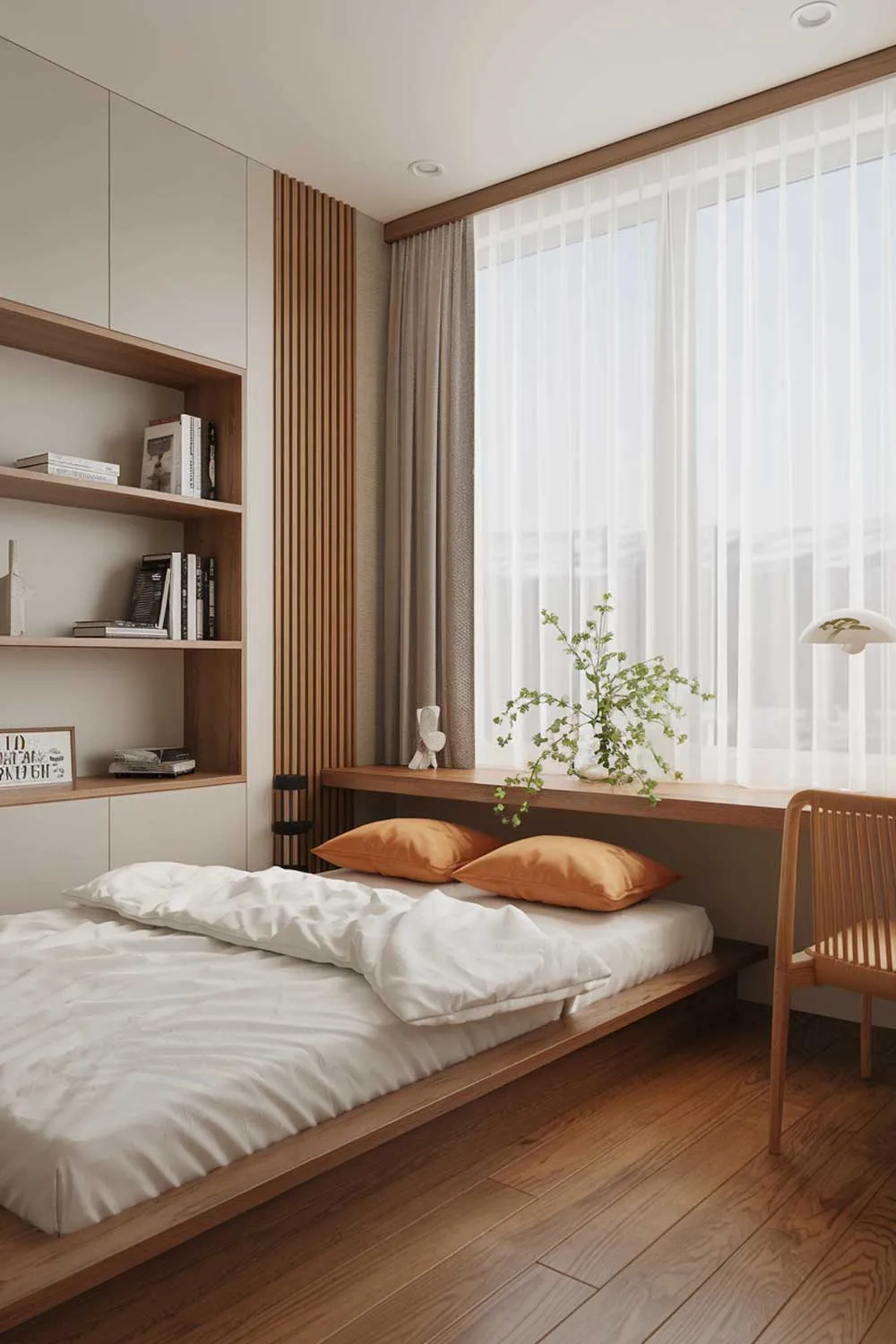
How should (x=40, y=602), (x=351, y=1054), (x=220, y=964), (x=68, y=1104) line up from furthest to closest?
1. (x=40, y=602)
2. (x=220, y=964)
3. (x=351, y=1054)
4. (x=68, y=1104)

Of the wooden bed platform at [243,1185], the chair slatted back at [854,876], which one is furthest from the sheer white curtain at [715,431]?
the wooden bed platform at [243,1185]

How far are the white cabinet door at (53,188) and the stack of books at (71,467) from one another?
41 cm

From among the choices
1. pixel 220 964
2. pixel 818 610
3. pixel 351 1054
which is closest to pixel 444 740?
pixel 818 610

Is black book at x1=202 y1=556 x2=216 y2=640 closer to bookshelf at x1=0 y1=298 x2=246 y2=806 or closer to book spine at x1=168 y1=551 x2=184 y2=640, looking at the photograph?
bookshelf at x1=0 y1=298 x2=246 y2=806

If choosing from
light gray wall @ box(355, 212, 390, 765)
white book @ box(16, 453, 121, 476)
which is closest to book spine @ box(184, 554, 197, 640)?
white book @ box(16, 453, 121, 476)

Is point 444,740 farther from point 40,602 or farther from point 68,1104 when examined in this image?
point 68,1104

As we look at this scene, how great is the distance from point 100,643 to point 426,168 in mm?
1947

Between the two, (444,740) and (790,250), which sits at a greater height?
(790,250)

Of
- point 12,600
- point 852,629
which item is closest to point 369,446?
point 12,600

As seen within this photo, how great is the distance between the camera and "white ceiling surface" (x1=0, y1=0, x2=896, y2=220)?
111 inches

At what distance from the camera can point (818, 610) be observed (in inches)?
125

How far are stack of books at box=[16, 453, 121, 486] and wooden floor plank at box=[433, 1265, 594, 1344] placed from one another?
7.47 feet

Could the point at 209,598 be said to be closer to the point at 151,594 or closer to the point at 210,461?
the point at 151,594

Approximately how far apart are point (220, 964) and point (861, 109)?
2.88 m
